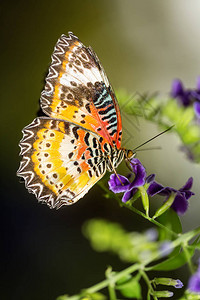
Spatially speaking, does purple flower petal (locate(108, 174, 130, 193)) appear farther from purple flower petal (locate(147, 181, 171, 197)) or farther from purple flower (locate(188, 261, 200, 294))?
purple flower (locate(188, 261, 200, 294))

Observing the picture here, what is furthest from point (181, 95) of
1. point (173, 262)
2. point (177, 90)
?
point (173, 262)

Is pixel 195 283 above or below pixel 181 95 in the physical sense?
below

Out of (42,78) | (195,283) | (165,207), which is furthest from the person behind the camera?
(42,78)

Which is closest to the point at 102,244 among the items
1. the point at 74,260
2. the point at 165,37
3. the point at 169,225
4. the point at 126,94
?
the point at 169,225

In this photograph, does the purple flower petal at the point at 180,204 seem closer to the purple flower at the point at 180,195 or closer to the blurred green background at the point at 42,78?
the purple flower at the point at 180,195

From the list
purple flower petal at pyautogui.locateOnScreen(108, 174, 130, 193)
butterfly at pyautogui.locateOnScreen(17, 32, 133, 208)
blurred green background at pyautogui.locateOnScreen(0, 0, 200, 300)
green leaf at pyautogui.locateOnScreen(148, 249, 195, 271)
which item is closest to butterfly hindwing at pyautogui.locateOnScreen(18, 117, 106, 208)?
butterfly at pyautogui.locateOnScreen(17, 32, 133, 208)

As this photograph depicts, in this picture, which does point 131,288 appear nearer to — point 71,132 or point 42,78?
point 71,132

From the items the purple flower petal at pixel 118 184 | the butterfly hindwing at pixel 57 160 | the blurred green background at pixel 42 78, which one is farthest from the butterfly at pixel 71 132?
the blurred green background at pixel 42 78
